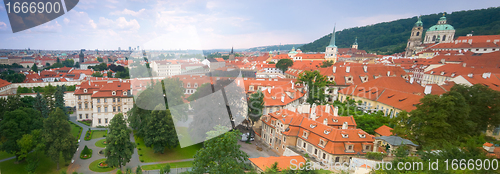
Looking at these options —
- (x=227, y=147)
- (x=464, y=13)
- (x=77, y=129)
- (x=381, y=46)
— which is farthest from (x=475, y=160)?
(x=464, y=13)

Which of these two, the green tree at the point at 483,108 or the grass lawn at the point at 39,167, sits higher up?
the green tree at the point at 483,108

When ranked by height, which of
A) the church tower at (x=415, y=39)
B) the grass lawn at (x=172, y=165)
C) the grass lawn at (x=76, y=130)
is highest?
the church tower at (x=415, y=39)

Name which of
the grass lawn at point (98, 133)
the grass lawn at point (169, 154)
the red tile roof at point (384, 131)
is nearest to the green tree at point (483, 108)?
the red tile roof at point (384, 131)

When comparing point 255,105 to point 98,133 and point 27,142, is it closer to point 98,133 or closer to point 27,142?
point 27,142

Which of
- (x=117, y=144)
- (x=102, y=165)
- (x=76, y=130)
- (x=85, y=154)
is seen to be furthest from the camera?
(x=76, y=130)

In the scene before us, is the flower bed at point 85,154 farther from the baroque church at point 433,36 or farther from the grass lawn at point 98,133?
the baroque church at point 433,36

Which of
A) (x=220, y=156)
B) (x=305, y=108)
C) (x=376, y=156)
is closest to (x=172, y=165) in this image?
(x=220, y=156)

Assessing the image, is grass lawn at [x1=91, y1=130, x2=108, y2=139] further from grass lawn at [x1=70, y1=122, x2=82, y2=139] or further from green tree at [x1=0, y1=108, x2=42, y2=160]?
green tree at [x1=0, y1=108, x2=42, y2=160]
